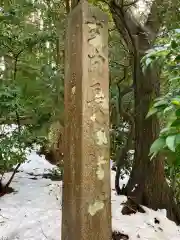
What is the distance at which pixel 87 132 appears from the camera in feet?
7.51

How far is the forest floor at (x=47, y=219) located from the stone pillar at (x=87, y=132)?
1.23 metres

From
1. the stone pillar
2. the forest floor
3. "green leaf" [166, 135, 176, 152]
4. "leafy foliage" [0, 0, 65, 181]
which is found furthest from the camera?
"leafy foliage" [0, 0, 65, 181]

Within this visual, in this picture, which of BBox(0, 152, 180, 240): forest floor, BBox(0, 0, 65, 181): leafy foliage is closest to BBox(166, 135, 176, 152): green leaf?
BBox(0, 152, 180, 240): forest floor

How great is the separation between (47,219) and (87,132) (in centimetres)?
195

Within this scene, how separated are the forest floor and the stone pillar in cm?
123

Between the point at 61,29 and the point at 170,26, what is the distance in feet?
6.79

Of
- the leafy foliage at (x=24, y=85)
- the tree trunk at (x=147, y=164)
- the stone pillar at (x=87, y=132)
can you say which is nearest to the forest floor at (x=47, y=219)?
the tree trunk at (x=147, y=164)

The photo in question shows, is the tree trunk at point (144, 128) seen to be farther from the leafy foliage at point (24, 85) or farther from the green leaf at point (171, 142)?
the green leaf at point (171, 142)

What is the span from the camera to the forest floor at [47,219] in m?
3.49

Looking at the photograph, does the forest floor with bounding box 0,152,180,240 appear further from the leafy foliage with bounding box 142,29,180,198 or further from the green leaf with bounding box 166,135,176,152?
the green leaf with bounding box 166,135,176,152

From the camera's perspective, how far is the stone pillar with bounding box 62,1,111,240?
2.26 meters

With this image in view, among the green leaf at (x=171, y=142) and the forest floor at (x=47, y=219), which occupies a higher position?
the green leaf at (x=171, y=142)

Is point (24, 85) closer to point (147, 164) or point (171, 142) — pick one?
point (147, 164)

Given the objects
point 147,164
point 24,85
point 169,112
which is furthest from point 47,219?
point 169,112
